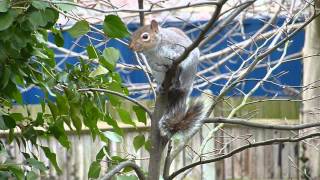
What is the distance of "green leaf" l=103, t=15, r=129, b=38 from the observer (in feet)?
3.45

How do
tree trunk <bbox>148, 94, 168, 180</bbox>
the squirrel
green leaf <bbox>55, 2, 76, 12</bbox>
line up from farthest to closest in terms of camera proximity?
the squirrel, tree trunk <bbox>148, 94, 168, 180</bbox>, green leaf <bbox>55, 2, 76, 12</bbox>

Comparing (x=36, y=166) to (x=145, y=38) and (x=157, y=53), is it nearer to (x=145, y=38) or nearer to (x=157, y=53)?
(x=145, y=38)

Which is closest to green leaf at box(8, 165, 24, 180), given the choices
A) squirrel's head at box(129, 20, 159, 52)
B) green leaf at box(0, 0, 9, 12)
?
green leaf at box(0, 0, 9, 12)

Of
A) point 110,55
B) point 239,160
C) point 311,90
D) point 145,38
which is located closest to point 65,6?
point 110,55

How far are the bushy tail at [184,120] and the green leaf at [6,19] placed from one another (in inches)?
11.7

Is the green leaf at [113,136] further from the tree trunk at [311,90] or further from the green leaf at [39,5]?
the tree trunk at [311,90]

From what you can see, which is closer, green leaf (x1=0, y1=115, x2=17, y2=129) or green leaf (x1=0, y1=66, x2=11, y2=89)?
green leaf (x1=0, y1=66, x2=11, y2=89)

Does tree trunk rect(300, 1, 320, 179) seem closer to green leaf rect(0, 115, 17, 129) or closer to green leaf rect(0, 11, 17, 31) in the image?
green leaf rect(0, 115, 17, 129)

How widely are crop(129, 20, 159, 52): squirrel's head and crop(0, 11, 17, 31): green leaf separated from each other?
60 cm

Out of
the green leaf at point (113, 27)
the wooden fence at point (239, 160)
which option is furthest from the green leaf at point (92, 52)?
the wooden fence at point (239, 160)

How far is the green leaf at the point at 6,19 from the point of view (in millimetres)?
981

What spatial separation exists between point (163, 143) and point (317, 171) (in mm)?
2535

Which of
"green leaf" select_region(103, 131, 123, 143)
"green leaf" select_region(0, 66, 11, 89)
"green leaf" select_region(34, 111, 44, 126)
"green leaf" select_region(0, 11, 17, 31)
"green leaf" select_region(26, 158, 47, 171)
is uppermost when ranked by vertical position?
"green leaf" select_region(0, 11, 17, 31)

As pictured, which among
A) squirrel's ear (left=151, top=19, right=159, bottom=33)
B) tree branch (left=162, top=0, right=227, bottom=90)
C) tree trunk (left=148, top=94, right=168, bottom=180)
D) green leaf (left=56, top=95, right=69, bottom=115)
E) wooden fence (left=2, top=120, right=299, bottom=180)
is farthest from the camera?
wooden fence (left=2, top=120, right=299, bottom=180)
